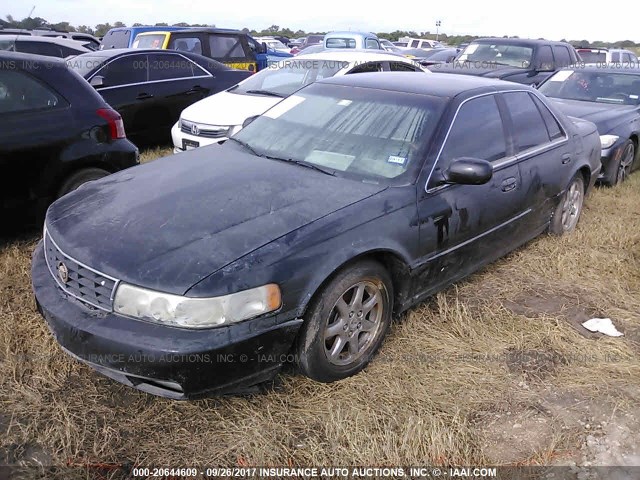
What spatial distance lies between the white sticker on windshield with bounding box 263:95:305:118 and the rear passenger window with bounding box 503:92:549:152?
1500 mm

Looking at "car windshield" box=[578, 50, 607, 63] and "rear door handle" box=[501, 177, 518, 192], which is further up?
"car windshield" box=[578, 50, 607, 63]

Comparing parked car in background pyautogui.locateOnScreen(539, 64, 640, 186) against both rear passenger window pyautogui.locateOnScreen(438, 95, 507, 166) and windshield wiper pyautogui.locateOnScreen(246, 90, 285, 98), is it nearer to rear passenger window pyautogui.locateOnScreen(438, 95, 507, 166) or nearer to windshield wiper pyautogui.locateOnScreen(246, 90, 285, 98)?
rear passenger window pyautogui.locateOnScreen(438, 95, 507, 166)

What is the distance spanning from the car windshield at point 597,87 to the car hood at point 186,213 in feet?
19.0

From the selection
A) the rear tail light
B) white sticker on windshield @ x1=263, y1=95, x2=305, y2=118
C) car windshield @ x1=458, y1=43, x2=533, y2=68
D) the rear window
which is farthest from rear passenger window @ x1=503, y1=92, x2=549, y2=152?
the rear window

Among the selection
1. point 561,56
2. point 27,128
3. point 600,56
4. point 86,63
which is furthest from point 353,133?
point 600,56

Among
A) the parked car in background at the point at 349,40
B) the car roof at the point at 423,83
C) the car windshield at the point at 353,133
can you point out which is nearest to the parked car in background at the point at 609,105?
the car roof at the point at 423,83

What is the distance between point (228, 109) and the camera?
265 inches

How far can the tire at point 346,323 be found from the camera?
2635mm

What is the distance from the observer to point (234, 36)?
36.4ft

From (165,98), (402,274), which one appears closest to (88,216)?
(402,274)

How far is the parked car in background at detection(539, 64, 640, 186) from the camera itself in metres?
A: 6.48

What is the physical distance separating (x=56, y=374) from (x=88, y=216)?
0.85m

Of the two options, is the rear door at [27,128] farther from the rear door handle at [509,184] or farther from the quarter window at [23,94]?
the rear door handle at [509,184]

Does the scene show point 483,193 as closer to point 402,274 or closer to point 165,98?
point 402,274
